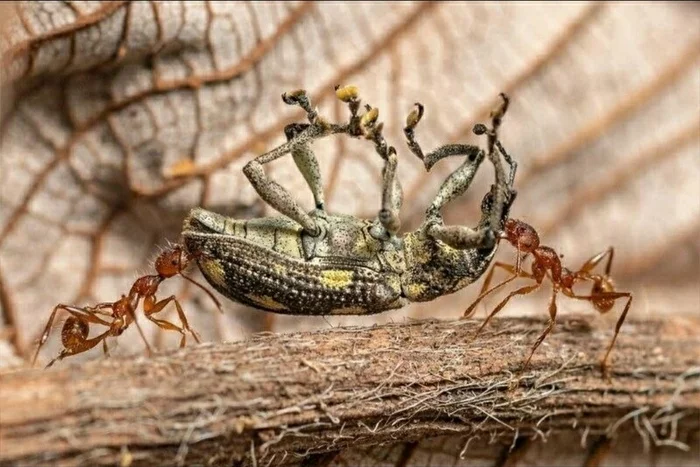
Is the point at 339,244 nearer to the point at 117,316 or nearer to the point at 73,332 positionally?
the point at 117,316

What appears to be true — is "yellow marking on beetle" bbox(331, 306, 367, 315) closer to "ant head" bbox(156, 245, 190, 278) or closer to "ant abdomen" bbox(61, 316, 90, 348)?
"ant head" bbox(156, 245, 190, 278)

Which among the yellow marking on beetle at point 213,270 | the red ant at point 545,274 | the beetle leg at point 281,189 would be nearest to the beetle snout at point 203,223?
the yellow marking on beetle at point 213,270

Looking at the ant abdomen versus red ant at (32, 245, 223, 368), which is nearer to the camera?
red ant at (32, 245, 223, 368)

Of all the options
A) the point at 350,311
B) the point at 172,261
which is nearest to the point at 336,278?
the point at 350,311

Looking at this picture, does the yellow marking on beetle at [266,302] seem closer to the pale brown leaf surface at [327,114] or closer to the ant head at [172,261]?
the ant head at [172,261]

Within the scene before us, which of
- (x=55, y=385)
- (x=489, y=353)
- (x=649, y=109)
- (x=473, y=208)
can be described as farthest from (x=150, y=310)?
(x=649, y=109)

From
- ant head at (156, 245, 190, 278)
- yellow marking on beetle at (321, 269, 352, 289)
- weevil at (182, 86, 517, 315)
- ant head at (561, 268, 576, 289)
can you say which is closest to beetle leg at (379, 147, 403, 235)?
weevil at (182, 86, 517, 315)

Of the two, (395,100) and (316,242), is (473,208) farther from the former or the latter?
(316,242)
